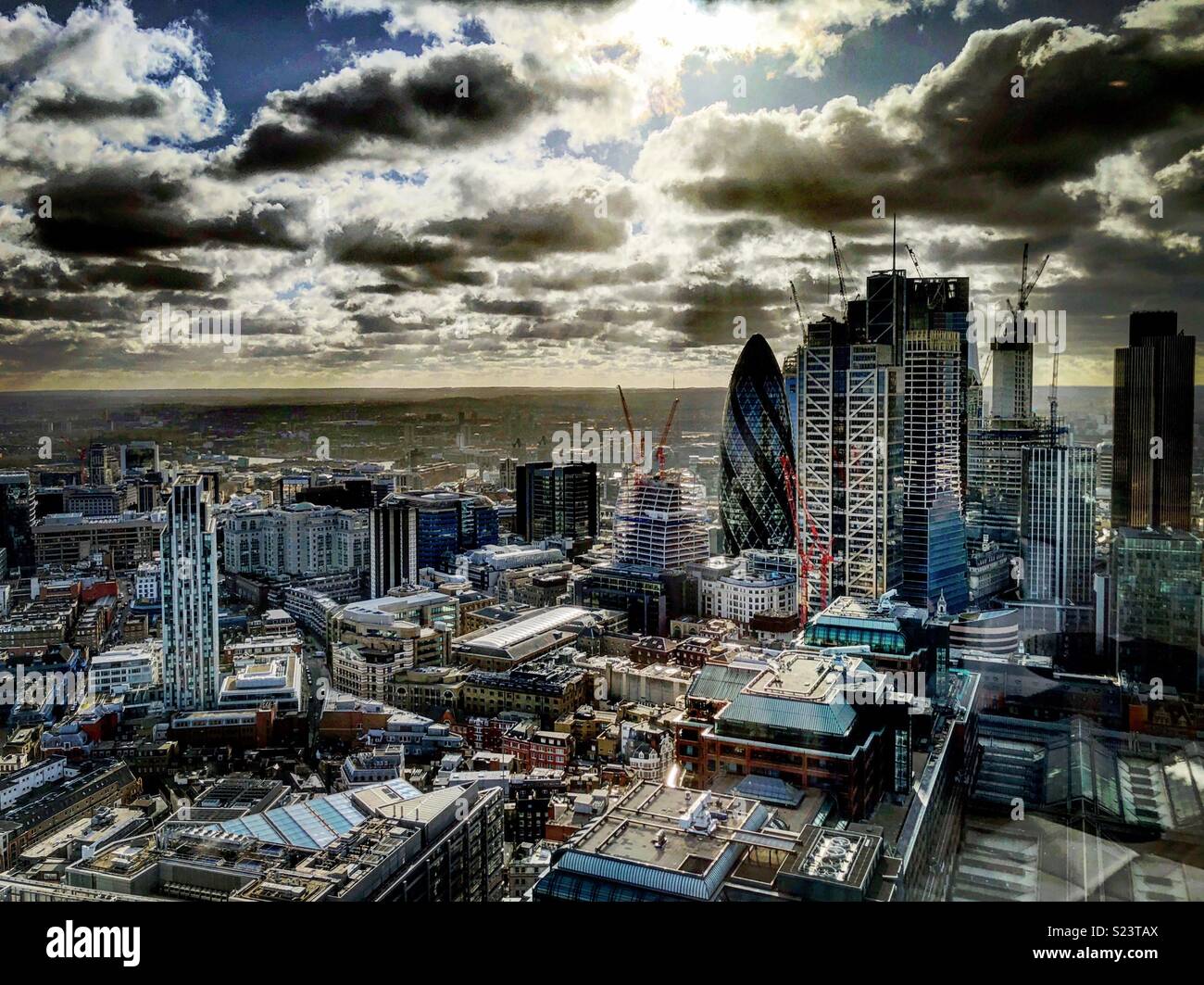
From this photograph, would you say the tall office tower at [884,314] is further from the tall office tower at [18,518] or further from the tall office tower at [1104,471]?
the tall office tower at [18,518]

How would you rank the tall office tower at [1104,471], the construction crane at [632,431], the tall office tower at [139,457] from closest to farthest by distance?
the tall office tower at [139,457] < the construction crane at [632,431] < the tall office tower at [1104,471]

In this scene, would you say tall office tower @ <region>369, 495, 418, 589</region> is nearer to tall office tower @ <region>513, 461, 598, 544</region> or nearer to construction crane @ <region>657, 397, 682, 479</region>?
tall office tower @ <region>513, 461, 598, 544</region>

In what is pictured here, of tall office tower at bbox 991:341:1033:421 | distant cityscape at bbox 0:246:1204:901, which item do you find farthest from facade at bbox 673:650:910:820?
tall office tower at bbox 991:341:1033:421

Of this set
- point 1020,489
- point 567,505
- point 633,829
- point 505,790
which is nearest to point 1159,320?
point 633,829

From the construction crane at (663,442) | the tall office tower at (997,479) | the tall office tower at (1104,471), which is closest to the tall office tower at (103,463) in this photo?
the construction crane at (663,442)
